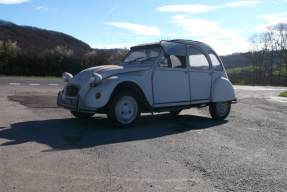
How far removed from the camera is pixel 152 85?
706cm

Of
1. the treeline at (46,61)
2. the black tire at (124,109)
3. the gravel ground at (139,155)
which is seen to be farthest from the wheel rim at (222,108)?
the treeline at (46,61)

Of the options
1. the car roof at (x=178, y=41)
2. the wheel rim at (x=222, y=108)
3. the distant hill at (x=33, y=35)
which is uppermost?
the distant hill at (x=33, y=35)

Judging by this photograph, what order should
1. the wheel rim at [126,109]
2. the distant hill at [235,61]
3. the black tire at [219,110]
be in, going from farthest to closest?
the distant hill at [235,61]
the black tire at [219,110]
the wheel rim at [126,109]

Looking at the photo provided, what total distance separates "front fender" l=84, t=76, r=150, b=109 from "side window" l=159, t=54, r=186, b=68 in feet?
4.14

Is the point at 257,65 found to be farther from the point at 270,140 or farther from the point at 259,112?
the point at 270,140

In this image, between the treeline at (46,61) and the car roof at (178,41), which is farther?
the treeline at (46,61)

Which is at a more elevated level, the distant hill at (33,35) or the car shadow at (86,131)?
the distant hill at (33,35)

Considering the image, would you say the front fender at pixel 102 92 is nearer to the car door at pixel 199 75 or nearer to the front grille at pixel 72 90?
the front grille at pixel 72 90

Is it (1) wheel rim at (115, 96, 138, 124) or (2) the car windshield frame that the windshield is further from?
(1) wheel rim at (115, 96, 138, 124)

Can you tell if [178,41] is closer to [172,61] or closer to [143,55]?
[172,61]

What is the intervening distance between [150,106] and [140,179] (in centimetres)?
332

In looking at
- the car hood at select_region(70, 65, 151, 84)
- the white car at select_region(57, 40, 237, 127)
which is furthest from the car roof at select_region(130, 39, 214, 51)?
the car hood at select_region(70, 65, 151, 84)

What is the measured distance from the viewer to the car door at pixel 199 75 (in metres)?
7.95

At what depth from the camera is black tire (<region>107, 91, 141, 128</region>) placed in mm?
6426
